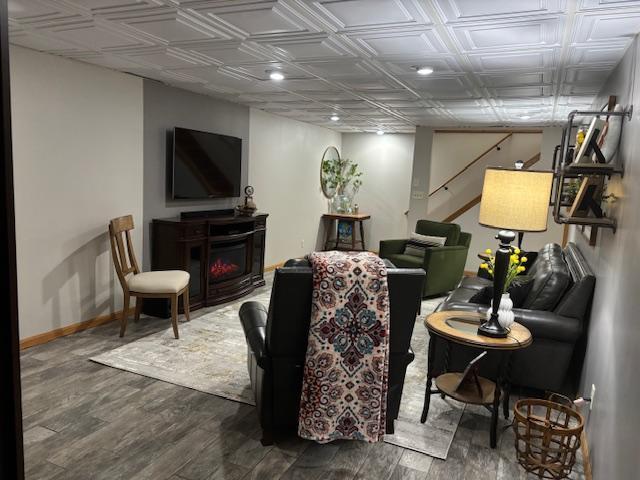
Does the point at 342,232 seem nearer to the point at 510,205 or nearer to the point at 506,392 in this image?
the point at 506,392

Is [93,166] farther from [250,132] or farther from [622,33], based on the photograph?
[622,33]

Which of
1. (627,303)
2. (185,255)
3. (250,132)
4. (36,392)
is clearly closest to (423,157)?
(250,132)

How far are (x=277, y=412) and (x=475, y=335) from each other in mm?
1127

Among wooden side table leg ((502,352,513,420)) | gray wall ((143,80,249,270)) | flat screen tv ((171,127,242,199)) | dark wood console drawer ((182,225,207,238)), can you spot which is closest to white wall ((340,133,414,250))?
flat screen tv ((171,127,242,199))

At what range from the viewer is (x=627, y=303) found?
6.52 ft

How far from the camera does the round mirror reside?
25.9 feet

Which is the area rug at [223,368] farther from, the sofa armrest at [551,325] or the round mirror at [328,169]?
the round mirror at [328,169]

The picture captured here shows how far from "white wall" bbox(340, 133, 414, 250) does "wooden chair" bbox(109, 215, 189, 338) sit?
4796 mm

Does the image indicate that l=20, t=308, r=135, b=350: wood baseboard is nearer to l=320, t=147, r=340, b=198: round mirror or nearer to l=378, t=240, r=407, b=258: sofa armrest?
l=378, t=240, r=407, b=258: sofa armrest

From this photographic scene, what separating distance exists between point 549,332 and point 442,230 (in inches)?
123

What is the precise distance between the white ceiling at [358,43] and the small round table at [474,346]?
1.59m

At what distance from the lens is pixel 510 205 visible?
98.8 inches

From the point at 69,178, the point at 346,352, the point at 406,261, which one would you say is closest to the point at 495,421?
the point at 346,352

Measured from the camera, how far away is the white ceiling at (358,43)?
2248mm
